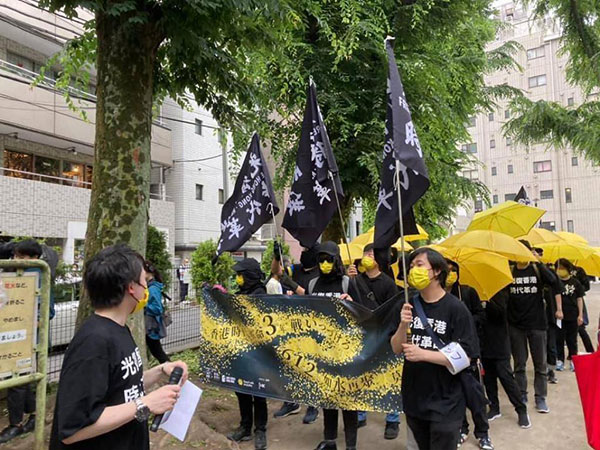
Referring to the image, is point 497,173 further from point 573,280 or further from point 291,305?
point 291,305

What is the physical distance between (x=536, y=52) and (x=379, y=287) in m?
51.3

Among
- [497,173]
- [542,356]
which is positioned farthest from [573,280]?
[497,173]

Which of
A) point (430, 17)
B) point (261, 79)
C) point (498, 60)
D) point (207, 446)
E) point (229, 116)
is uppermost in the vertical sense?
point (498, 60)

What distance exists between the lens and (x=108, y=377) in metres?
Answer: 2.02

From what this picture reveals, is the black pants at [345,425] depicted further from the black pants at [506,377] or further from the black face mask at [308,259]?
the black pants at [506,377]

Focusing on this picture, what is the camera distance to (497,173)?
50.0 metres

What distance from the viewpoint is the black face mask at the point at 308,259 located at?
587 centimetres

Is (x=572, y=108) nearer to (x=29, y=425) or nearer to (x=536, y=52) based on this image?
(x=29, y=425)

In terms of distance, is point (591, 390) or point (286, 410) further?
point (286, 410)

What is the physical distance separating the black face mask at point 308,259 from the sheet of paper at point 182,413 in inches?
133

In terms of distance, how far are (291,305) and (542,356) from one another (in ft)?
11.3

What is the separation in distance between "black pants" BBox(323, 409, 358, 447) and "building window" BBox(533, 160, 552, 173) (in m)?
49.4

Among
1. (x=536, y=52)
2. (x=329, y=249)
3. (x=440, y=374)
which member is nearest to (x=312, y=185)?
(x=329, y=249)

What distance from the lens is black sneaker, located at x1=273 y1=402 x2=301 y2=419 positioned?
614cm
